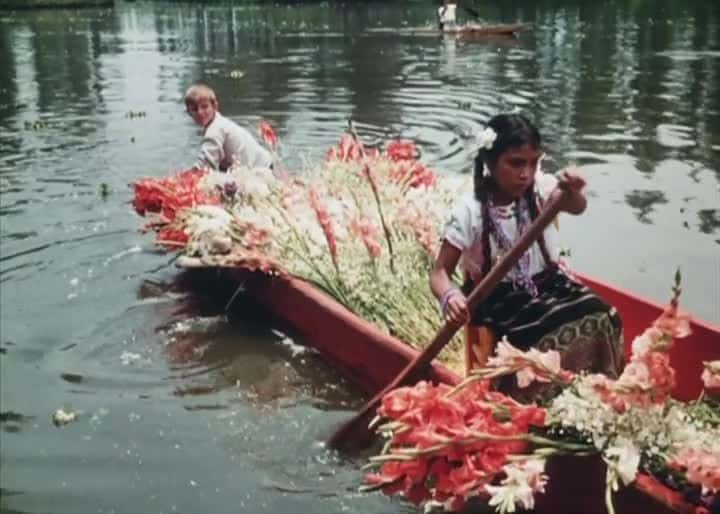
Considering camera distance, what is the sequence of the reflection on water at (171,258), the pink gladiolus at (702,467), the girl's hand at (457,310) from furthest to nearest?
the reflection on water at (171,258) → the girl's hand at (457,310) → the pink gladiolus at (702,467)

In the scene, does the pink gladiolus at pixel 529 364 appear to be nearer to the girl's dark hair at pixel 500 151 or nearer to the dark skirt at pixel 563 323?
the dark skirt at pixel 563 323

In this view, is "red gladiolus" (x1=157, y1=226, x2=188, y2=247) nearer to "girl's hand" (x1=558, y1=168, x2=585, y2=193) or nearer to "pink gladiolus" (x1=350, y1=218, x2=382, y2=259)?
"pink gladiolus" (x1=350, y1=218, x2=382, y2=259)

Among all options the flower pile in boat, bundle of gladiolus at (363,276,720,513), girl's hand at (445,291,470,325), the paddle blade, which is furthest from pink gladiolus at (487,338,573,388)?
the flower pile in boat

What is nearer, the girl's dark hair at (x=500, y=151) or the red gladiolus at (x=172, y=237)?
the girl's dark hair at (x=500, y=151)

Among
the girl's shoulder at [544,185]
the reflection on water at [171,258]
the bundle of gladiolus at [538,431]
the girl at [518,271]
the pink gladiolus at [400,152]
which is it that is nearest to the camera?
the bundle of gladiolus at [538,431]

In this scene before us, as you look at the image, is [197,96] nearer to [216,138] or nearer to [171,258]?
[216,138]

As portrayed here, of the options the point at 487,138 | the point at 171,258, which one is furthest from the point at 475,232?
the point at 171,258

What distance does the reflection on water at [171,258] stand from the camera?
5.60 m

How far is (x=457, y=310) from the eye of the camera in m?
4.55

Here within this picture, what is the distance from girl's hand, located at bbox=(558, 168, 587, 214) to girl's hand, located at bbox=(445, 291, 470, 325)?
699mm

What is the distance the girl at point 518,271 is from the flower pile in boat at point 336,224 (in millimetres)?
1111

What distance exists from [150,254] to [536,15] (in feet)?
118

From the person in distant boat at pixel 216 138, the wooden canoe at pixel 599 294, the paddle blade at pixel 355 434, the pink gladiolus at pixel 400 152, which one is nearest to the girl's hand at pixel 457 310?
the wooden canoe at pixel 599 294

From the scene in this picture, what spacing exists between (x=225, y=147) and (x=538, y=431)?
5.63m
